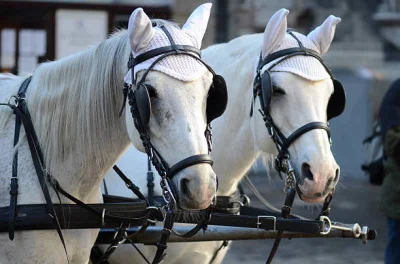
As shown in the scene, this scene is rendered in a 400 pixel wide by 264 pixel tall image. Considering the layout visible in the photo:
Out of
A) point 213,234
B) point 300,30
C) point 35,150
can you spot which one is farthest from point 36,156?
point 300,30

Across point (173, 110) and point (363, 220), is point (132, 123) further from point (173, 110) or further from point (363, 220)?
point (363, 220)

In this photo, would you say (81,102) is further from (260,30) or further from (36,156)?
(260,30)

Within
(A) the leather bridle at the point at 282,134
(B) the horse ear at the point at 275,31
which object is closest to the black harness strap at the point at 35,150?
(A) the leather bridle at the point at 282,134

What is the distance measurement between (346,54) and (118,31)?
9.14m

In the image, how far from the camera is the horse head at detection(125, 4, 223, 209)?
9.11 feet

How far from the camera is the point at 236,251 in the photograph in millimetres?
7883

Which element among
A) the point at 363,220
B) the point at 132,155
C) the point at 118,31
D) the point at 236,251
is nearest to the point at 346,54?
the point at 363,220

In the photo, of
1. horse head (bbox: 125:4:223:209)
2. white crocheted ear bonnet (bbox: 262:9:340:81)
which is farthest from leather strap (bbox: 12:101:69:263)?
white crocheted ear bonnet (bbox: 262:9:340:81)

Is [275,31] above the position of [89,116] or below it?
above

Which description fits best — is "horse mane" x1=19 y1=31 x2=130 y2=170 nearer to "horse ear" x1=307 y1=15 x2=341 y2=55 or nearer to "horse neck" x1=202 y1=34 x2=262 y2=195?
"horse neck" x1=202 y1=34 x2=262 y2=195

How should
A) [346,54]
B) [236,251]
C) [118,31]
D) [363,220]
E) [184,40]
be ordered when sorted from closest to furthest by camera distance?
[184,40] → [118,31] → [236,251] → [363,220] → [346,54]

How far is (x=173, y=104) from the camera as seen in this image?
2850 mm

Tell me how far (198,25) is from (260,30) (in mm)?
8668

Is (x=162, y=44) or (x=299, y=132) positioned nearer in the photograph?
(x=162, y=44)
